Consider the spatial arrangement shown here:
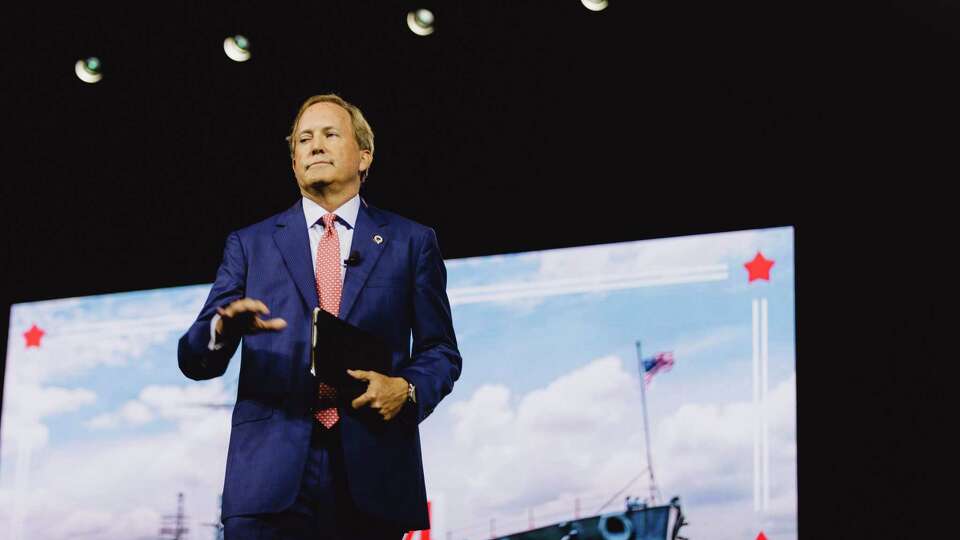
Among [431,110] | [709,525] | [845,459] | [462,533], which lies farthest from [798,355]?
[431,110]

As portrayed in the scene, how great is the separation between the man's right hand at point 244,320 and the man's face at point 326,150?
0.38 meters

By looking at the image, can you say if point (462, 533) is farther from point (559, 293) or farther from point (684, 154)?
point (684, 154)

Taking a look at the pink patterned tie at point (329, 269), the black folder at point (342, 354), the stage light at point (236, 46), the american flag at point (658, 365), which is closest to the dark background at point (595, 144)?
the stage light at point (236, 46)

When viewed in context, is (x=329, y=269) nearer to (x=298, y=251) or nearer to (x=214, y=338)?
(x=298, y=251)

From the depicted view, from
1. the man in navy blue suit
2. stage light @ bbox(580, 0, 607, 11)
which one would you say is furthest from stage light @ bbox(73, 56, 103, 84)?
the man in navy blue suit

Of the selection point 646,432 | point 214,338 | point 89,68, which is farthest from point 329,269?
point 89,68

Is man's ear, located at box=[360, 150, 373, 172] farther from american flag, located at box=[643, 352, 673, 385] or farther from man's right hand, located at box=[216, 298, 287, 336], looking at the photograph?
american flag, located at box=[643, 352, 673, 385]

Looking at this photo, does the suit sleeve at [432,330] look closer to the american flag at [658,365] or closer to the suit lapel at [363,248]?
the suit lapel at [363,248]

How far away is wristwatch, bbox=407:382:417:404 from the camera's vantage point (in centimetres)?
197

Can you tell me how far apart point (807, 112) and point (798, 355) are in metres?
0.88

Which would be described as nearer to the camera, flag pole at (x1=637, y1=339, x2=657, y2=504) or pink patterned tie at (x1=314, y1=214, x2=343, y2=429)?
pink patterned tie at (x1=314, y1=214, x2=343, y2=429)

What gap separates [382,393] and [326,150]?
0.52m

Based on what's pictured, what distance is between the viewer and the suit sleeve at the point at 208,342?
1.93 meters

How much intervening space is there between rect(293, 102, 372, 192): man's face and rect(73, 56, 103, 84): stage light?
2.67 meters
